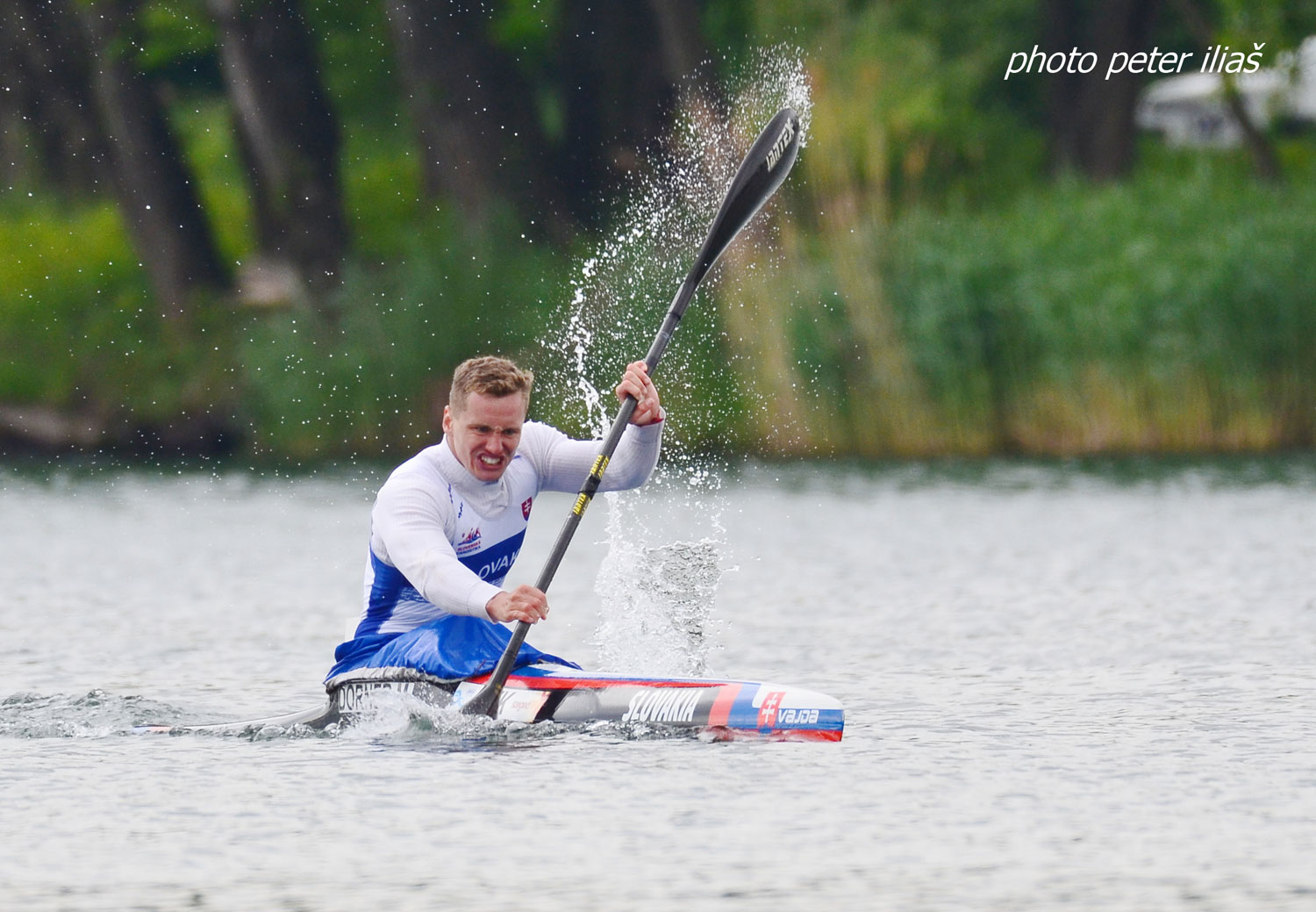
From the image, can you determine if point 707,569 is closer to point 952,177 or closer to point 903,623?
point 903,623

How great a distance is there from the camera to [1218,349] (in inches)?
757

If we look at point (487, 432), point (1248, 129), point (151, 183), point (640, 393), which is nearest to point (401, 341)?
point (151, 183)

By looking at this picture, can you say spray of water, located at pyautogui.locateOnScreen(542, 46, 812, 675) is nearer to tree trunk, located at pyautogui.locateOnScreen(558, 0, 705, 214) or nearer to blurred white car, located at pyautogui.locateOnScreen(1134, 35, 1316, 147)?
tree trunk, located at pyautogui.locateOnScreen(558, 0, 705, 214)

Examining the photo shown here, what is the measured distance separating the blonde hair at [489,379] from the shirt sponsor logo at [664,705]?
3.76ft

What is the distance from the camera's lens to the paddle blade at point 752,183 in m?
9.62

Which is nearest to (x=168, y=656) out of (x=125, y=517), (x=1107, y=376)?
(x=125, y=517)

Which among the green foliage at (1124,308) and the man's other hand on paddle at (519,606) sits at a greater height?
the green foliage at (1124,308)

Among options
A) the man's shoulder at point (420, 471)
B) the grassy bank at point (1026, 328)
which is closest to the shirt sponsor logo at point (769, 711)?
the man's shoulder at point (420, 471)

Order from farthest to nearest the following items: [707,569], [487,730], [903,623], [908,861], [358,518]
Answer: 1. [358,518]
2. [903,623]
3. [707,569]
4. [487,730]
5. [908,861]

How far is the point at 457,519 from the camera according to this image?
26.4ft

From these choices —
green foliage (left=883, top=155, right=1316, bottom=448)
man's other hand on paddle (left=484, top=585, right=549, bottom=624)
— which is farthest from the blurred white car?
man's other hand on paddle (left=484, top=585, right=549, bottom=624)

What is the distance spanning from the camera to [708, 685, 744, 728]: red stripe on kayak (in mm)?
7742

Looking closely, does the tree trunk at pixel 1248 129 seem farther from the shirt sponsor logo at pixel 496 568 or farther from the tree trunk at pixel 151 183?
the shirt sponsor logo at pixel 496 568

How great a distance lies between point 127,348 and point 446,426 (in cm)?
2021
